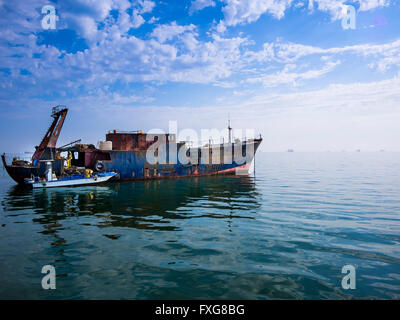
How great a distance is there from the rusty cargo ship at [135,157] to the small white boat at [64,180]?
3.18 metres

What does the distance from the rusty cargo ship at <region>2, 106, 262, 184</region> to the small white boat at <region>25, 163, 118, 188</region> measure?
3.18 metres

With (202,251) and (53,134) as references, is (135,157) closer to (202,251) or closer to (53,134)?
(53,134)

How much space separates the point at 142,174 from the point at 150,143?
576 centimetres

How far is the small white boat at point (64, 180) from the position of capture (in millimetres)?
28188

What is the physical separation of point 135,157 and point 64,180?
411 inches

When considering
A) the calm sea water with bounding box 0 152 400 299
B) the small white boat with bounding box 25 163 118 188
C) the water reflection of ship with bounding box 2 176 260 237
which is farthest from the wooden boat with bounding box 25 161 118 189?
the calm sea water with bounding box 0 152 400 299

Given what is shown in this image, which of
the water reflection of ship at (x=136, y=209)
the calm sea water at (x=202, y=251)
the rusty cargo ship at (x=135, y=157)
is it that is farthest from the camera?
the rusty cargo ship at (x=135, y=157)

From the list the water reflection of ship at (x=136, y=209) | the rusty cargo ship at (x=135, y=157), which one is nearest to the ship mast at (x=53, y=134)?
the rusty cargo ship at (x=135, y=157)

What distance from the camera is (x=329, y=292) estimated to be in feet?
19.8

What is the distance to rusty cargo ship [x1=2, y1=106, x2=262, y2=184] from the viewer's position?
110ft

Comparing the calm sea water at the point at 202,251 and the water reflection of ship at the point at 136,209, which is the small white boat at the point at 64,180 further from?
the calm sea water at the point at 202,251

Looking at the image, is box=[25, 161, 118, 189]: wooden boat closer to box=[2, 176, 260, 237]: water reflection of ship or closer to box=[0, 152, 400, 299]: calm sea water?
box=[2, 176, 260, 237]: water reflection of ship
